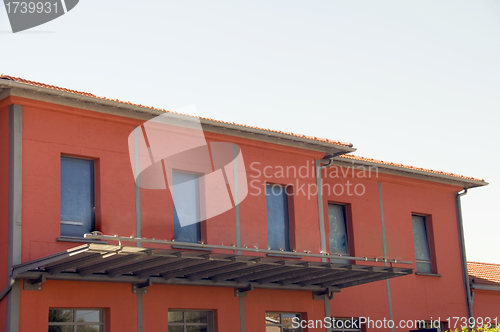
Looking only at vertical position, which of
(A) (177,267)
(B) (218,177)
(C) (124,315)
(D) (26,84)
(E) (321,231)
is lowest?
(C) (124,315)

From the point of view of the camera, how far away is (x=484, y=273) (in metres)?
21.8

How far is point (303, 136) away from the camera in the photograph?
54.1 feet

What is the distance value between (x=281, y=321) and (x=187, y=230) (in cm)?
323

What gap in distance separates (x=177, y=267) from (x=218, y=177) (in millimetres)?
2987

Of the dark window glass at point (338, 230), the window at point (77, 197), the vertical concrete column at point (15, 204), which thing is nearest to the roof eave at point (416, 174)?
the dark window glass at point (338, 230)

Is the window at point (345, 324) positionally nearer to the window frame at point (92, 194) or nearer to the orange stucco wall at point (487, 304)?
the orange stucco wall at point (487, 304)

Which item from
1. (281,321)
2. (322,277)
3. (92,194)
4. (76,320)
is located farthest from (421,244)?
(76,320)

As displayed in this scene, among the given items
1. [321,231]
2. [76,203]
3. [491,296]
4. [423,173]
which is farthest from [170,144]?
[491,296]

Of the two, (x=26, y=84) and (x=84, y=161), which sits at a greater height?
(x=26, y=84)

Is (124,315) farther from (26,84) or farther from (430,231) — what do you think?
(430,231)

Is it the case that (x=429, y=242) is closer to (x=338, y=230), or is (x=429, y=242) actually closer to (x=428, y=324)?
(x=428, y=324)

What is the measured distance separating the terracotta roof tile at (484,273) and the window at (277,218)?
25.1 feet

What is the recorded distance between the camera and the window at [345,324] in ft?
56.2

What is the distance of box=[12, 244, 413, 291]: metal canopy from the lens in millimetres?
11289
